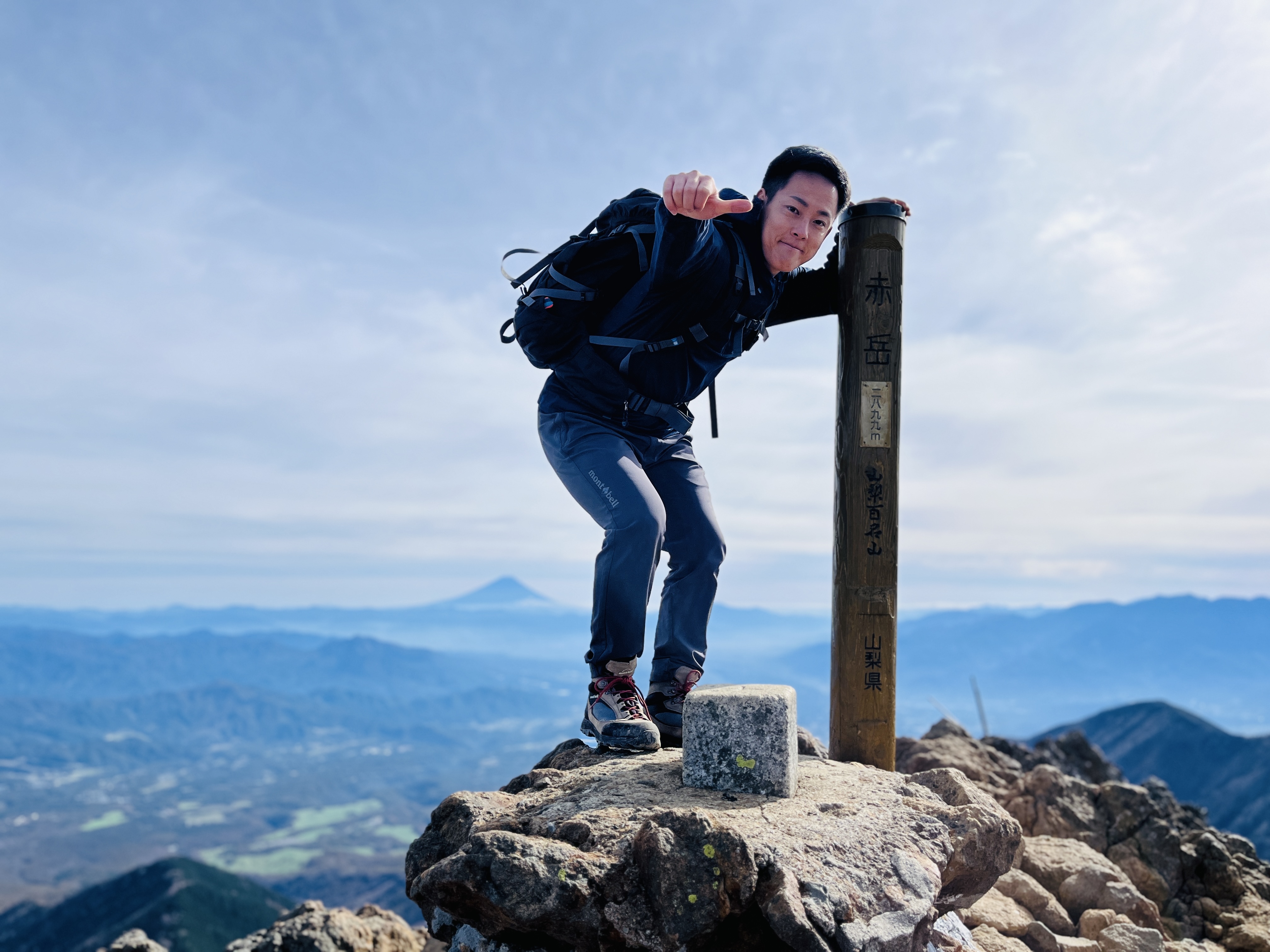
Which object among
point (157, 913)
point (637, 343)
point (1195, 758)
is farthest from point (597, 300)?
point (1195, 758)

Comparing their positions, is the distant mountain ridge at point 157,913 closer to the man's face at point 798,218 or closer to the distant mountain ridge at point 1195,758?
the distant mountain ridge at point 1195,758

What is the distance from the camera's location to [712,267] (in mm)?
5883

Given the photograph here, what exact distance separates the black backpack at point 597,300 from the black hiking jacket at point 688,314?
0.05 meters

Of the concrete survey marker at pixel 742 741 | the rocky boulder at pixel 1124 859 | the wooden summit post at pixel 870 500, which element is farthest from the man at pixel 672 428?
the rocky boulder at pixel 1124 859

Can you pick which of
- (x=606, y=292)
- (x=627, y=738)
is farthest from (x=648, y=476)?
(x=627, y=738)

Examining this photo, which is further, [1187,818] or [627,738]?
[1187,818]

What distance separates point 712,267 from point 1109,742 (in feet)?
445

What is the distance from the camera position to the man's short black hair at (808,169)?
6059 millimetres

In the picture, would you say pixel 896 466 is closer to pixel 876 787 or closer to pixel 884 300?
pixel 884 300

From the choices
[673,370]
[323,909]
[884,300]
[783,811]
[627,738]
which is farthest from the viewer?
[323,909]

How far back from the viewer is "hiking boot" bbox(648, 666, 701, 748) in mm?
6250

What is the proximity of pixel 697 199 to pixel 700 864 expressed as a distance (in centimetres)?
380

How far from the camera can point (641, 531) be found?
5621mm

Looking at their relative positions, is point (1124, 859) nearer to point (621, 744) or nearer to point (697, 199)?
point (621, 744)
